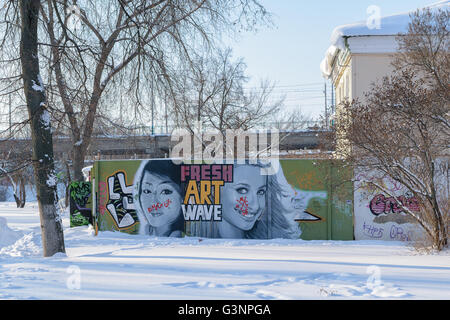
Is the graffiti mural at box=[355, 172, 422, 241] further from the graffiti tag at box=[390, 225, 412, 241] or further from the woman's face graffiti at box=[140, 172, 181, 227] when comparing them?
the woman's face graffiti at box=[140, 172, 181, 227]

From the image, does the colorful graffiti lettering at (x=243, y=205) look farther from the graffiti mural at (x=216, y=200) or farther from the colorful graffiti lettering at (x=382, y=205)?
the colorful graffiti lettering at (x=382, y=205)

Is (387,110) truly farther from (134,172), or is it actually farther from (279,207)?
(134,172)

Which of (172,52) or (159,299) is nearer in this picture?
(159,299)

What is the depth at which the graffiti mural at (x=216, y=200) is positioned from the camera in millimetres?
14102

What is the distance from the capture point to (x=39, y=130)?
33.2 ft

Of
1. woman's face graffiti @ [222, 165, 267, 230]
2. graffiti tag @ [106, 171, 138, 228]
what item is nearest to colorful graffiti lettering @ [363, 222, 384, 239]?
woman's face graffiti @ [222, 165, 267, 230]

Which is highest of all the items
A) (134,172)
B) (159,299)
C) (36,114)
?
(36,114)

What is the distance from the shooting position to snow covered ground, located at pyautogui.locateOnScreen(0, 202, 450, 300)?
6027 millimetres

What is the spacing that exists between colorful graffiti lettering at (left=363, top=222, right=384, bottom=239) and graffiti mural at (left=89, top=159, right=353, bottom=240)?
409mm

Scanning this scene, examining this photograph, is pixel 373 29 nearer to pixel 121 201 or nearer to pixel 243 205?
pixel 243 205
